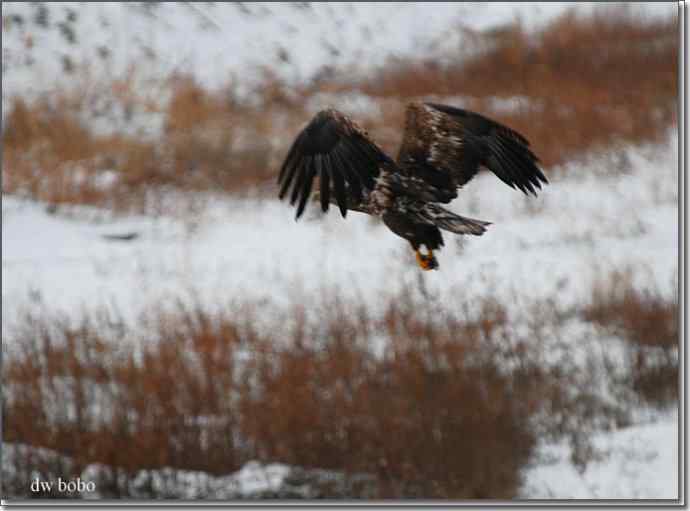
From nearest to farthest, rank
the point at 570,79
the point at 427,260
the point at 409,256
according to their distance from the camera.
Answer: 1. the point at 427,260
2. the point at 409,256
3. the point at 570,79

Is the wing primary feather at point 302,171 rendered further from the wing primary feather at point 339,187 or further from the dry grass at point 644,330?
the dry grass at point 644,330

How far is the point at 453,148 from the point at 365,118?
842 cm

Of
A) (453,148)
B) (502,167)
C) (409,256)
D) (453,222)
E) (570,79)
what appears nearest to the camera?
(453,222)

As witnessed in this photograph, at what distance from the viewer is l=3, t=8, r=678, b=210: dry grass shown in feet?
42.1

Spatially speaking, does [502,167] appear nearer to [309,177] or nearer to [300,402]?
[309,177]

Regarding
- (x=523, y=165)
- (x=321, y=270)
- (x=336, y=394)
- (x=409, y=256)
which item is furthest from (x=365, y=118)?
(x=523, y=165)

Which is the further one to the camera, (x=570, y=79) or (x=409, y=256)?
(x=570, y=79)

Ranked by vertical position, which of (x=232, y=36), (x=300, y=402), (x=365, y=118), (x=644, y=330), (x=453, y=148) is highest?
(x=232, y=36)

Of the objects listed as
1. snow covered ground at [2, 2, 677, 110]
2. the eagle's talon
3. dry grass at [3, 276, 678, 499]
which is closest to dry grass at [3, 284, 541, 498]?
dry grass at [3, 276, 678, 499]

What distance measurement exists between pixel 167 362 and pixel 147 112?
6093 millimetres

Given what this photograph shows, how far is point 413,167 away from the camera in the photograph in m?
5.12

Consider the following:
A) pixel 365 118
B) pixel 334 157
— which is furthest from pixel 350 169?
pixel 365 118

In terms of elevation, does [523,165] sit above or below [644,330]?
above

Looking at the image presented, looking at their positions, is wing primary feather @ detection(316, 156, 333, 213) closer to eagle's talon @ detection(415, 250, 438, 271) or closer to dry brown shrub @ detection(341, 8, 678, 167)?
eagle's talon @ detection(415, 250, 438, 271)
